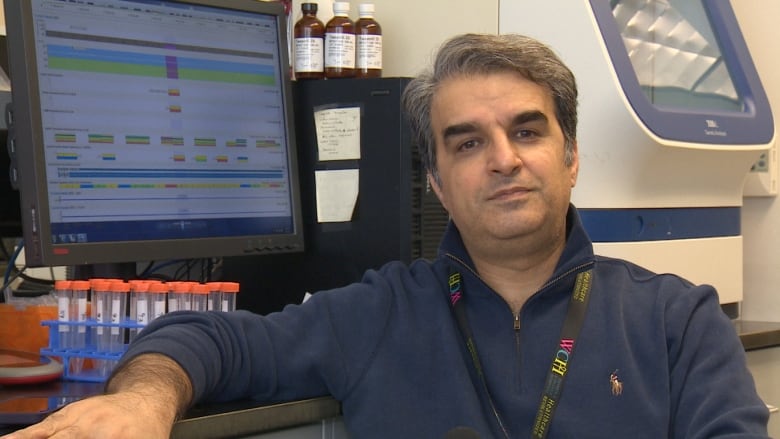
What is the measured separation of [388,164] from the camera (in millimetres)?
1831

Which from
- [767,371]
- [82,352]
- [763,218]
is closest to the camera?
[82,352]

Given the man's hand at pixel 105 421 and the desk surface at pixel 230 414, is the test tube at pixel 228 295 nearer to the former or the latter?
the desk surface at pixel 230 414

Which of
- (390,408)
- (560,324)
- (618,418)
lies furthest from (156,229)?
(618,418)

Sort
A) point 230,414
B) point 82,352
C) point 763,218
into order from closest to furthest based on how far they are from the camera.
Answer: point 230,414, point 82,352, point 763,218

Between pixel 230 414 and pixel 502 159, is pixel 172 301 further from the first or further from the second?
pixel 502 159

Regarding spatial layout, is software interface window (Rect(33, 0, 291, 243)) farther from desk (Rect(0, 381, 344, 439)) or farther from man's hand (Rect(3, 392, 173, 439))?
man's hand (Rect(3, 392, 173, 439))

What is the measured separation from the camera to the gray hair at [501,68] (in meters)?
1.59

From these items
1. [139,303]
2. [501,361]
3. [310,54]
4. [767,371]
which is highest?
[310,54]

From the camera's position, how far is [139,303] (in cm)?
146

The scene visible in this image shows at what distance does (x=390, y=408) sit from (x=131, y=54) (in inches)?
27.0

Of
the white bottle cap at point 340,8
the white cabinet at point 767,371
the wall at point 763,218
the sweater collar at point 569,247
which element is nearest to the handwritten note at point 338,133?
the white bottle cap at point 340,8

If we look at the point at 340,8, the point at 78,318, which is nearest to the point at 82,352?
the point at 78,318

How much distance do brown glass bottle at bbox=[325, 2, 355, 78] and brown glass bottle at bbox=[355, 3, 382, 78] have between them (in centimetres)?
2

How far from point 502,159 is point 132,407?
0.65 metres
